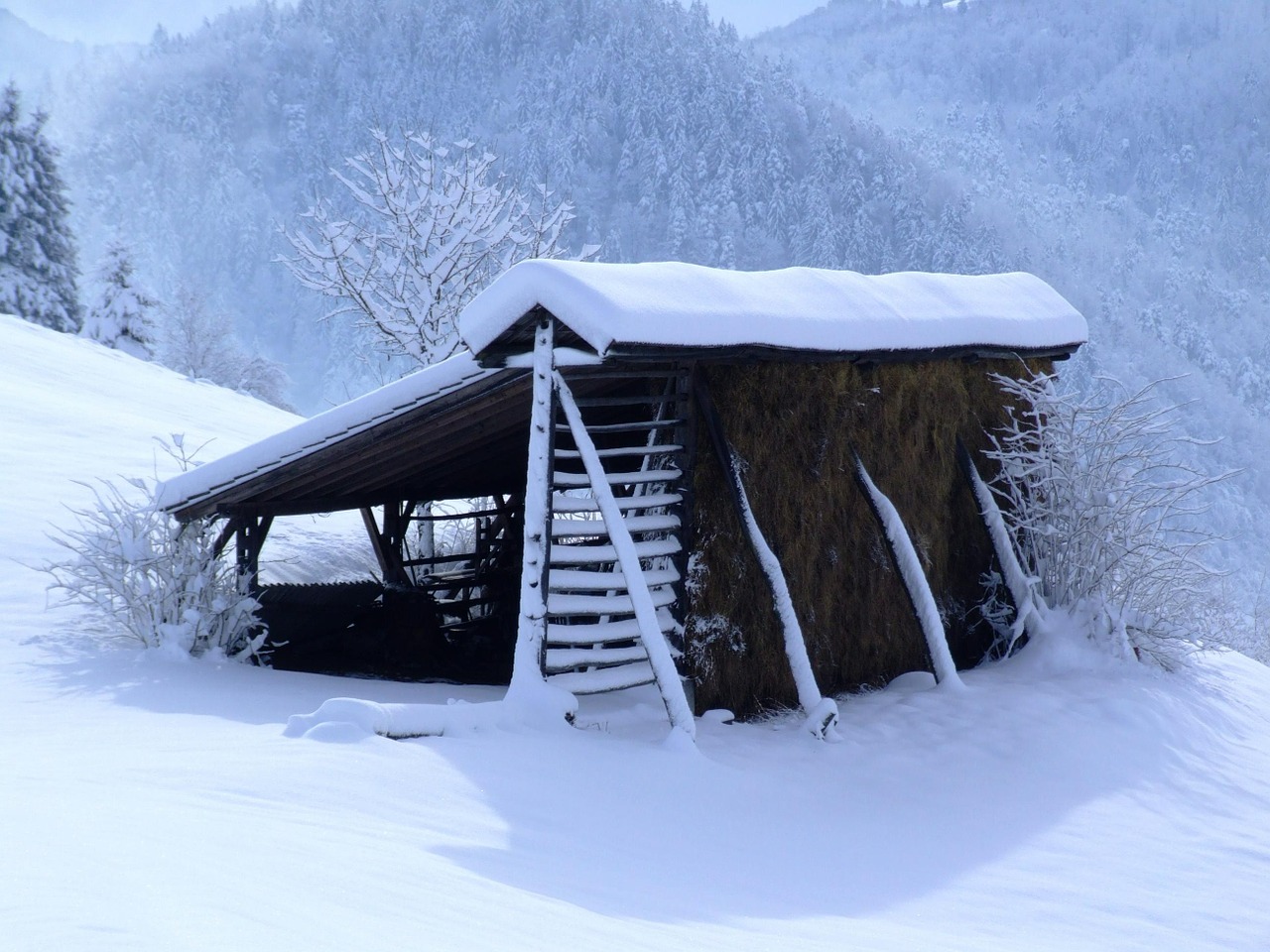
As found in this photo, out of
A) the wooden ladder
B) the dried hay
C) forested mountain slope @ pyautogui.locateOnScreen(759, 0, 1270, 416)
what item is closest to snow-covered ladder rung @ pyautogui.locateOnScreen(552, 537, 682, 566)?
the wooden ladder

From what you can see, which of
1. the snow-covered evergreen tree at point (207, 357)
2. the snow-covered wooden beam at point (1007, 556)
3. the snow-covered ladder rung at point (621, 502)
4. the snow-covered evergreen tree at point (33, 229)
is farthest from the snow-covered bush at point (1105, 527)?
the snow-covered evergreen tree at point (207, 357)

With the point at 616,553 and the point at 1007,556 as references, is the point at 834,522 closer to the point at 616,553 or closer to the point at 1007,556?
the point at 1007,556

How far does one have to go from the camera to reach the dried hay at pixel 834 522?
287 inches

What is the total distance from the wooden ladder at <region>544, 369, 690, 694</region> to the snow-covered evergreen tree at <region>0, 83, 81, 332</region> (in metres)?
27.9

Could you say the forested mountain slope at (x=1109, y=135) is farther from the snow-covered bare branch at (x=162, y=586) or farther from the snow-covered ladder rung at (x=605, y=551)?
the snow-covered bare branch at (x=162, y=586)

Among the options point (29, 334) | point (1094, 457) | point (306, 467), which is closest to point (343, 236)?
point (29, 334)

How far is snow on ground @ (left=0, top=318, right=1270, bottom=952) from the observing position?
9.80 feet

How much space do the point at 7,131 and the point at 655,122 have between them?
257 feet

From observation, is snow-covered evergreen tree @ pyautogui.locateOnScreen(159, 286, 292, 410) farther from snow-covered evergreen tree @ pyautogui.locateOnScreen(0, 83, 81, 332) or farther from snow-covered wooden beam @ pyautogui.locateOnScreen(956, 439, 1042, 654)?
snow-covered wooden beam @ pyautogui.locateOnScreen(956, 439, 1042, 654)

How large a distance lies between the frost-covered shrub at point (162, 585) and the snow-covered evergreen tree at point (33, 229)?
2548cm

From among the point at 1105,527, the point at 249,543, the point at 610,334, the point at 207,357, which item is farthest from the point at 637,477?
the point at 207,357

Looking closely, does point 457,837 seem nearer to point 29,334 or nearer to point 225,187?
point 29,334

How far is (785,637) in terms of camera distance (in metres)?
7.13

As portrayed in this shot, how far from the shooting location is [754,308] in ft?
22.2
